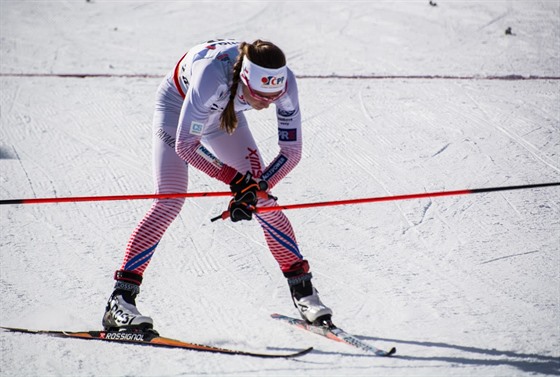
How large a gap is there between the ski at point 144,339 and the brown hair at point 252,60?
112 centimetres

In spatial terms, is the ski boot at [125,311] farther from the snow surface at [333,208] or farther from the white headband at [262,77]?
the white headband at [262,77]

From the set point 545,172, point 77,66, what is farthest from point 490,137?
point 77,66

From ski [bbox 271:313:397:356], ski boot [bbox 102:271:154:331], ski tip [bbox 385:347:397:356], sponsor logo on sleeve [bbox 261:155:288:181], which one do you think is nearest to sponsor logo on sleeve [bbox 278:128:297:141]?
sponsor logo on sleeve [bbox 261:155:288:181]

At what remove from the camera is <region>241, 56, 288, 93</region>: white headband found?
12.1 ft

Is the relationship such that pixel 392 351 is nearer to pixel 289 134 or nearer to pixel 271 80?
pixel 289 134

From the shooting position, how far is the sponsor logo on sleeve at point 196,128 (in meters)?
3.86

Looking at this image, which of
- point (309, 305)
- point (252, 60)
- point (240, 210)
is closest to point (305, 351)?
point (309, 305)

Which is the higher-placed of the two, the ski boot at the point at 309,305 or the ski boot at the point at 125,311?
the ski boot at the point at 125,311

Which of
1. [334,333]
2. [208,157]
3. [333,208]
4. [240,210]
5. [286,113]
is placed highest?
[286,113]

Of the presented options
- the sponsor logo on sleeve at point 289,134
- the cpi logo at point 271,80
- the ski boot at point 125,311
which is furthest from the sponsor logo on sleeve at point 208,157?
the ski boot at point 125,311

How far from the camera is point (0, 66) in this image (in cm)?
895

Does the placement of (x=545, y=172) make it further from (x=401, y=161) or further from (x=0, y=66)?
(x=0, y=66)

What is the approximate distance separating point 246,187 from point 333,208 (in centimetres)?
183

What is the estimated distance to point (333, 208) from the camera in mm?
5590
